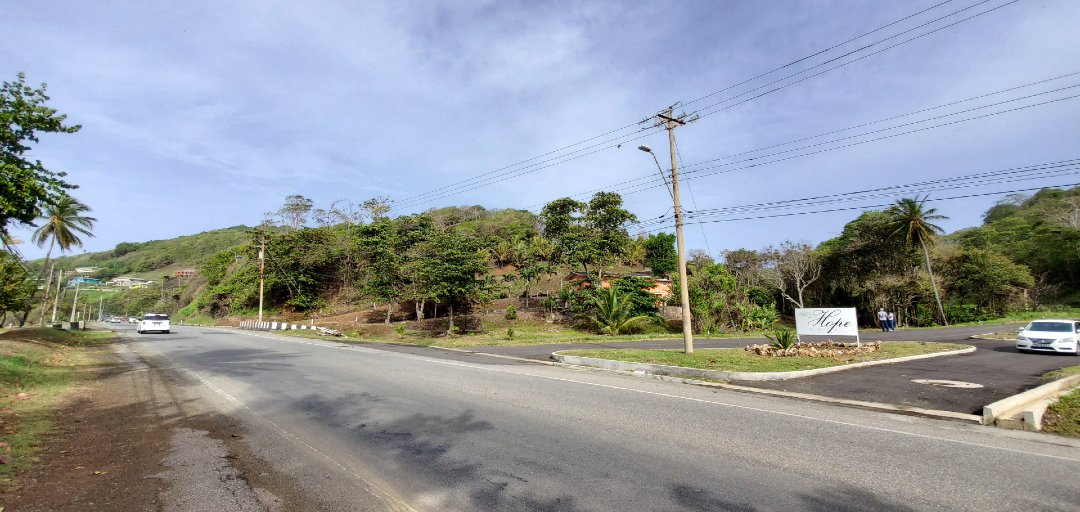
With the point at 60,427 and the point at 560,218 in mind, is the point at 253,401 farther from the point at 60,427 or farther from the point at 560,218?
the point at 560,218

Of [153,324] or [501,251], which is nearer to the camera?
[153,324]

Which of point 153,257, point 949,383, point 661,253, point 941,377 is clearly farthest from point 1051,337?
point 153,257

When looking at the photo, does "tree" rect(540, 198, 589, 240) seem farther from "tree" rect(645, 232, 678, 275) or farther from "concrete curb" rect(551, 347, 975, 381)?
"concrete curb" rect(551, 347, 975, 381)

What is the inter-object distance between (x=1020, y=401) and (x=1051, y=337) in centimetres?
1304

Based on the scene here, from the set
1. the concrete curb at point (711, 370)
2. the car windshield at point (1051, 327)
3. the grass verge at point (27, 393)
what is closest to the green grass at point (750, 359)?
the concrete curb at point (711, 370)

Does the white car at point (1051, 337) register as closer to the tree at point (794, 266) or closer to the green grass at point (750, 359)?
the green grass at point (750, 359)

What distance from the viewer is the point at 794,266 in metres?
46.8

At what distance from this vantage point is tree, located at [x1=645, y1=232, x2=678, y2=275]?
59688 mm

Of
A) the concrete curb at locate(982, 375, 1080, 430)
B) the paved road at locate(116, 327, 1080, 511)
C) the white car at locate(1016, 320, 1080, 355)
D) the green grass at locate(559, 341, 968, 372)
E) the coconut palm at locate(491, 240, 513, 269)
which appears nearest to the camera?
the paved road at locate(116, 327, 1080, 511)

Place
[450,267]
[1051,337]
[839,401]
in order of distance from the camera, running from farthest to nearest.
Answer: [450,267]
[1051,337]
[839,401]

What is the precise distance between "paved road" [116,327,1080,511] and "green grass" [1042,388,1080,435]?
48 cm

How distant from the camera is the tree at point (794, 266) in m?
46.7

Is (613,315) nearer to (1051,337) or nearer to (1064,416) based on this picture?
(1051,337)

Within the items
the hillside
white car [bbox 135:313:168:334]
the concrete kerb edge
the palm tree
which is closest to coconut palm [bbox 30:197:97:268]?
white car [bbox 135:313:168:334]
